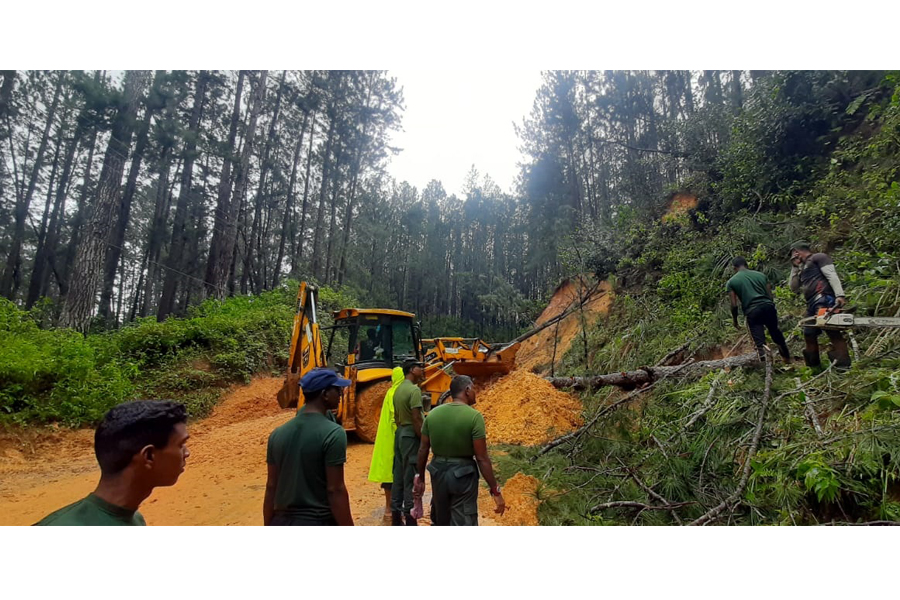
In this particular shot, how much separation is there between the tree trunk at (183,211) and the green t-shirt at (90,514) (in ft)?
45.5

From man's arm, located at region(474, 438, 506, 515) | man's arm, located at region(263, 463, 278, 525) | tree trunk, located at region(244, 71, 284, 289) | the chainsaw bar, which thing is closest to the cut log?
the chainsaw bar

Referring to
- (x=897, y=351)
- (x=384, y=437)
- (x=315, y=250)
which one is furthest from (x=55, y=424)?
(x=315, y=250)

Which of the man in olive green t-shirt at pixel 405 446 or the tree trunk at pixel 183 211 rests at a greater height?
the tree trunk at pixel 183 211

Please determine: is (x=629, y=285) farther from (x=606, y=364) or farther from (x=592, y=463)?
(x=592, y=463)

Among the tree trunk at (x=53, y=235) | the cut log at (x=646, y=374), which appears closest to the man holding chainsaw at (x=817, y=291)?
the cut log at (x=646, y=374)

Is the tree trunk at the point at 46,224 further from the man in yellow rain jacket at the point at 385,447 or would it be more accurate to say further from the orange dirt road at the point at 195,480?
the man in yellow rain jacket at the point at 385,447

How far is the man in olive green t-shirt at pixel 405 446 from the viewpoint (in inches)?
148

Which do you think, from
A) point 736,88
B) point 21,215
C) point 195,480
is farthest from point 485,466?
point 21,215

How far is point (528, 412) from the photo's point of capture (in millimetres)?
7086

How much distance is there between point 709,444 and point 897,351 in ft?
5.91

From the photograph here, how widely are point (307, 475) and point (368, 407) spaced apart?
439cm

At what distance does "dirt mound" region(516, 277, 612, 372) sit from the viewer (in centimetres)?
1131

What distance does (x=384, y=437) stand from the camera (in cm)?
409

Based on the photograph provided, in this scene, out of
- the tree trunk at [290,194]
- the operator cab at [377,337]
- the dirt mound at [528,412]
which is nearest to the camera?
the dirt mound at [528,412]
